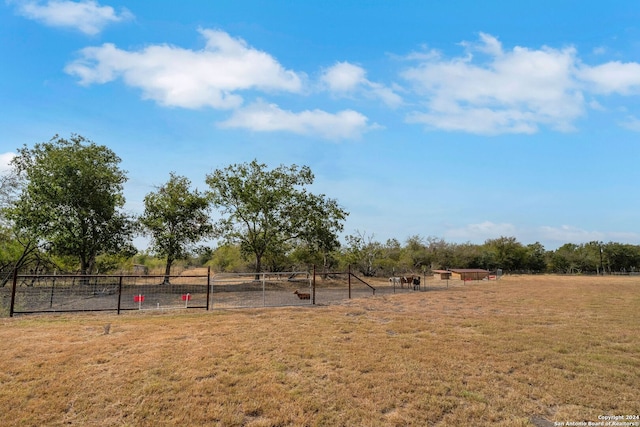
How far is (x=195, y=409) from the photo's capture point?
15.3 ft

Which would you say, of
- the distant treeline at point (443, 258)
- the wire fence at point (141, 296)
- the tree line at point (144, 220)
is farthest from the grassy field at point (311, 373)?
the distant treeline at point (443, 258)

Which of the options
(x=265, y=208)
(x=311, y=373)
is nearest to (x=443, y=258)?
(x=265, y=208)

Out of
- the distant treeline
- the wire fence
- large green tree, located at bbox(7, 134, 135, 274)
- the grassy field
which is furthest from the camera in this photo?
the distant treeline

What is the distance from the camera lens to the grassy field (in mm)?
4602

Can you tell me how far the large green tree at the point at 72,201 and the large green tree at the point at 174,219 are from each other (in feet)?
6.66

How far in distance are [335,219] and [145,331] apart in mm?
23202

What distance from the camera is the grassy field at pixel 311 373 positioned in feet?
15.1

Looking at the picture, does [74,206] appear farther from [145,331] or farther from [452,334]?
[452,334]

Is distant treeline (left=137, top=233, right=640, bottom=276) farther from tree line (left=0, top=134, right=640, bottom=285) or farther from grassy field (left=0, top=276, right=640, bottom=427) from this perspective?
grassy field (left=0, top=276, right=640, bottom=427)

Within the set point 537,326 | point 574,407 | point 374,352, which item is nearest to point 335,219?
point 537,326

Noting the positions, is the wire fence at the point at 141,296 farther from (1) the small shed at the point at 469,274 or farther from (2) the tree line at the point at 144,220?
(1) the small shed at the point at 469,274

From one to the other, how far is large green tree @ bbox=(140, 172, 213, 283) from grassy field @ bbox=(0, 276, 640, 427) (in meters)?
15.8

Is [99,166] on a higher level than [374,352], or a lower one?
higher

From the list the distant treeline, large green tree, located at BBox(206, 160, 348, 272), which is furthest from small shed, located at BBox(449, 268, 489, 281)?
large green tree, located at BBox(206, 160, 348, 272)
